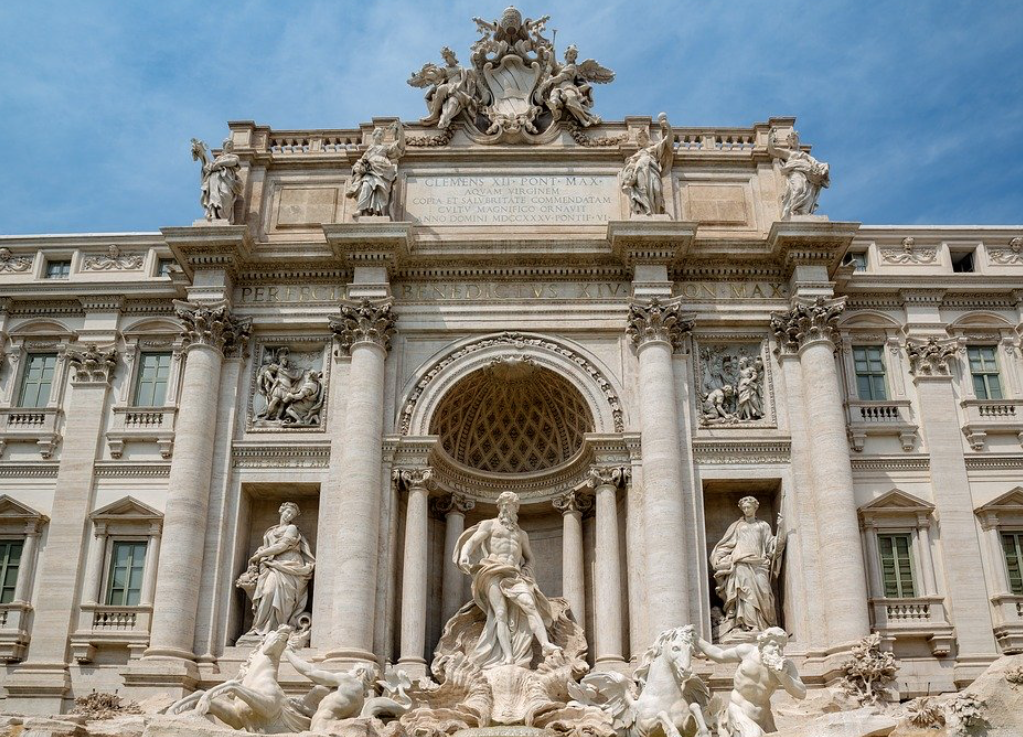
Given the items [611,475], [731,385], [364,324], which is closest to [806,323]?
[731,385]

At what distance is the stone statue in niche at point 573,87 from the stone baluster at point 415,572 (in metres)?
10.7

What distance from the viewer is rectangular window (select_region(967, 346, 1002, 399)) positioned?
29.0 metres

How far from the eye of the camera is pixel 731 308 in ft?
92.9

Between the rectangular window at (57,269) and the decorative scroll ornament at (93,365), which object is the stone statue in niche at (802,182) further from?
the rectangular window at (57,269)

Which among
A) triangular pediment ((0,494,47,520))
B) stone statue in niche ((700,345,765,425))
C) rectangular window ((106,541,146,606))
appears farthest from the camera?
triangular pediment ((0,494,47,520))

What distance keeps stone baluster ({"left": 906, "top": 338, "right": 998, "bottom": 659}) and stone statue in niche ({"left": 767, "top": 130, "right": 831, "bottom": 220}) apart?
→ 4539mm

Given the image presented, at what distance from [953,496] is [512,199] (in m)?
13.4

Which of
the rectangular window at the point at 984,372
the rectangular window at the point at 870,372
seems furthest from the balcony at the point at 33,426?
the rectangular window at the point at 984,372

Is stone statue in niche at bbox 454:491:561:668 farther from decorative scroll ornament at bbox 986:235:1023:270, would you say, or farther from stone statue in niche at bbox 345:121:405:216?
decorative scroll ornament at bbox 986:235:1023:270

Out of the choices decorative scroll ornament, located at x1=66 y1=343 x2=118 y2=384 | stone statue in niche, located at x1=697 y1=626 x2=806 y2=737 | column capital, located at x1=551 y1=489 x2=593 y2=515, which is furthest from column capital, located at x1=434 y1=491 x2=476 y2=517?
stone statue in niche, located at x1=697 y1=626 x2=806 y2=737

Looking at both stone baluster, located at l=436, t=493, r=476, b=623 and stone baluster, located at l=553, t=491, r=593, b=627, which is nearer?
stone baluster, located at l=553, t=491, r=593, b=627

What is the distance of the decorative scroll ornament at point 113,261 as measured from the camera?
30.9m

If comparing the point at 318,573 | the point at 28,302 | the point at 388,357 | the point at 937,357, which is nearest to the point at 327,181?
the point at 388,357

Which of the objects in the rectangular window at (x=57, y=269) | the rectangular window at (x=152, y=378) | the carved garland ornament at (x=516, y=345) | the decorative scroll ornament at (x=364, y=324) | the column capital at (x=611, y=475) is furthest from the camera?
the rectangular window at (x=57, y=269)
